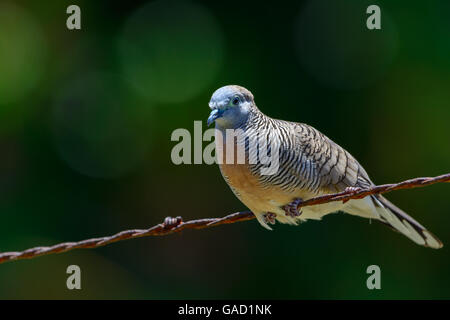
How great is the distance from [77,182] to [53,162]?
358mm

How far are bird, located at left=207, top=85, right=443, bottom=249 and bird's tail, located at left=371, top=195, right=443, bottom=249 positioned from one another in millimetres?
Answer: 236

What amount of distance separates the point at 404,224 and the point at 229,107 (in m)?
1.48

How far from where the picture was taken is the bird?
3.55 metres

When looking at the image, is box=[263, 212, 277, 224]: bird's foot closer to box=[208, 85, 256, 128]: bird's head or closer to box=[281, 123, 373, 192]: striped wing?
box=[281, 123, 373, 192]: striped wing

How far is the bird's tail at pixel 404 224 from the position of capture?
420 cm

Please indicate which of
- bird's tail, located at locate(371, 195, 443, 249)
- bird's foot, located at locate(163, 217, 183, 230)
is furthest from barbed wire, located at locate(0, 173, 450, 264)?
bird's tail, located at locate(371, 195, 443, 249)

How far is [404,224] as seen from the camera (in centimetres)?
425

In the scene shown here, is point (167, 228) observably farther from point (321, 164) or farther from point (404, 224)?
point (404, 224)

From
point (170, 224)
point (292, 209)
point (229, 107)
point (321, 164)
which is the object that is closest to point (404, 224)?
point (321, 164)

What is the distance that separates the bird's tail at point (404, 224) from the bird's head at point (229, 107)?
114 cm

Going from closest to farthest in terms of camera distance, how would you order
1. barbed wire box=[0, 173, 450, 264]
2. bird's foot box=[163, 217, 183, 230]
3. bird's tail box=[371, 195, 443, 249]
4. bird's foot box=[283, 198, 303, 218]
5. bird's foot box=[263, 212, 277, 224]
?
barbed wire box=[0, 173, 450, 264], bird's foot box=[163, 217, 183, 230], bird's foot box=[283, 198, 303, 218], bird's foot box=[263, 212, 277, 224], bird's tail box=[371, 195, 443, 249]

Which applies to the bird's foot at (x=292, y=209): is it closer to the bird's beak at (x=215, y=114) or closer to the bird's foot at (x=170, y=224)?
the bird's beak at (x=215, y=114)

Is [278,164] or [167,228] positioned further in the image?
[278,164]

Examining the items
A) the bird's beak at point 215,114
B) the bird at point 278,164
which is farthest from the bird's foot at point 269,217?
the bird's beak at point 215,114
